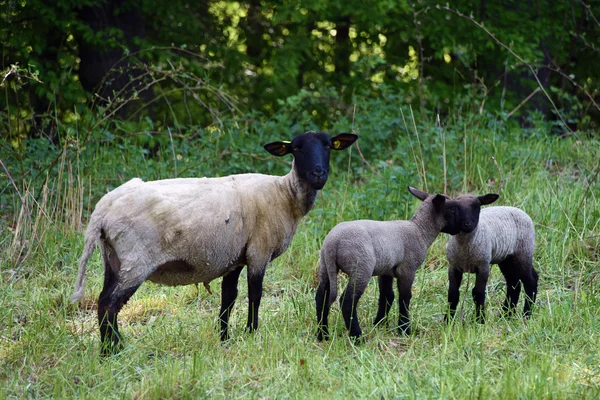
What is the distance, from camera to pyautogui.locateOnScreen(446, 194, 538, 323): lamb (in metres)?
6.06

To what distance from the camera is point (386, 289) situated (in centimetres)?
618

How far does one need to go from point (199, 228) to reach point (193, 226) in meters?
0.05

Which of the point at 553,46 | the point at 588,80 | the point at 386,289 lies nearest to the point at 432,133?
the point at 386,289

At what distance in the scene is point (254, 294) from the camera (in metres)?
5.94

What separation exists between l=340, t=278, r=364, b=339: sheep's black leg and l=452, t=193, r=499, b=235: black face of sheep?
0.98 m

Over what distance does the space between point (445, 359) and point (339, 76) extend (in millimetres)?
10672

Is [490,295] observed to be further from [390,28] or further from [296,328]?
[390,28]

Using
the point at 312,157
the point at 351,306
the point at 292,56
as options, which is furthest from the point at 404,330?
the point at 292,56

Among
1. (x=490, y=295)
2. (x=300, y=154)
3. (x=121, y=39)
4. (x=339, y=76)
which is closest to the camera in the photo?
(x=300, y=154)

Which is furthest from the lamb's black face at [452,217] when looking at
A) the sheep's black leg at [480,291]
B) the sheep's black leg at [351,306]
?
the sheep's black leg at [351,306]

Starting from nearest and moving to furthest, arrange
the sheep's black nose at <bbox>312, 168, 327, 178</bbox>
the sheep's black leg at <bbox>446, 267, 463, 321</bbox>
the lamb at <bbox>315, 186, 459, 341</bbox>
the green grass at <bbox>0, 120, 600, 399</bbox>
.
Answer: the green grass at <bbox>0, 120, 600, 399</bbox>, the lamb at <bbox>315, 186, 459, 341</bbox>, the sheep's black nose at <bbox>312, 168, 327, 178</bbox>, the sheep's black leg at <bbox>446, 267, 463, 321</bbox>

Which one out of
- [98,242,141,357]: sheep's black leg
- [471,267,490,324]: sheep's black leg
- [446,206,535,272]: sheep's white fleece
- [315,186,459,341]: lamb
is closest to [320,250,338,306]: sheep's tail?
[315,186,459,341]: lamb

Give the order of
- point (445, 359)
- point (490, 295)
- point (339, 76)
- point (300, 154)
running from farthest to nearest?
point (339, 76) → point (490, 295) → point (300, 154) → point (445, 359)

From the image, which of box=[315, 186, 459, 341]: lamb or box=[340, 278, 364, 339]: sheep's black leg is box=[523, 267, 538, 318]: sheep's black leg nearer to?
box=[315, 186, 459, 341]: lamb
